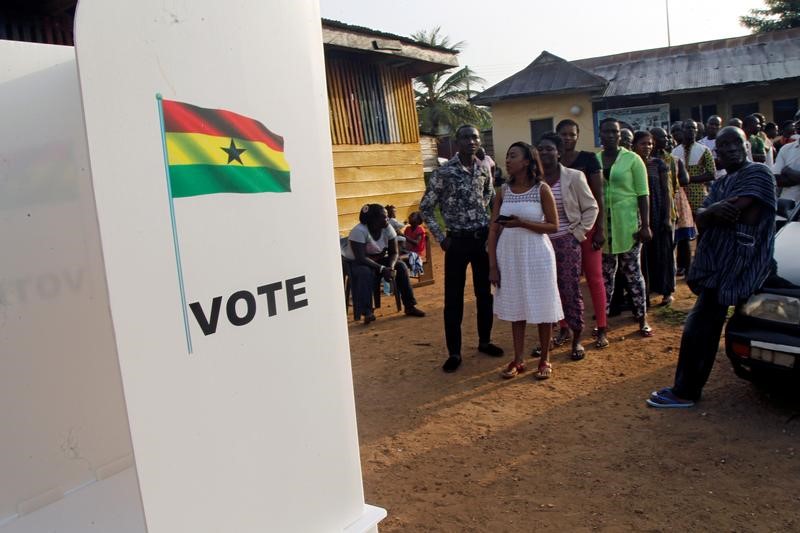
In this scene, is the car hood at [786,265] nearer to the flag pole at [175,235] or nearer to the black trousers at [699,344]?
the black trousers at [699,344]

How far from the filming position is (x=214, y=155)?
152 centimetres

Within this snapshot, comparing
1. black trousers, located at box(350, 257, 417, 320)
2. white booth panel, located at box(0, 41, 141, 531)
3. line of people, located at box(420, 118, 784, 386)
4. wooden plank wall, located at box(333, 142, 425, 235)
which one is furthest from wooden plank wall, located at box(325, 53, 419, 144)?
white booth panel, located at box(0, 41, 141, 531)

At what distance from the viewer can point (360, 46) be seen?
29.5ft

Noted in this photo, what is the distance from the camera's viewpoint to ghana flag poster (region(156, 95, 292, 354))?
1.41m

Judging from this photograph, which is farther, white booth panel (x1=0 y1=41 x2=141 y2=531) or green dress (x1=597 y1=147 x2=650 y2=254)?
green dress (x1=597 y1=147 x2=650 y2=254)

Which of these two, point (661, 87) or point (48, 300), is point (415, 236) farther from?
point (661, 87)

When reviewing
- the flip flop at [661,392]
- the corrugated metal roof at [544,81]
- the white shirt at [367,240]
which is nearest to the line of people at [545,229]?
the flip flop at [661,392]

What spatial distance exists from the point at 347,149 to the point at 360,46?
→ 4.97 feet

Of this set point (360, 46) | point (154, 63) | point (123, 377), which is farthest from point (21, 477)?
point (360, 46)

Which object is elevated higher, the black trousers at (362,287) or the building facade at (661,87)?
the building facade at (661,87)

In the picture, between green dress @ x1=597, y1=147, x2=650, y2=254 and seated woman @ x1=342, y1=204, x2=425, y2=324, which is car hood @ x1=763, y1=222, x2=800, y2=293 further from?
seated woman @ x1=342, y1=204, x2=425, y2=324

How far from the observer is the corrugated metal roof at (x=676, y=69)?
17.7m

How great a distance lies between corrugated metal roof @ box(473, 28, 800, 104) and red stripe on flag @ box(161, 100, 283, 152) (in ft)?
61.0

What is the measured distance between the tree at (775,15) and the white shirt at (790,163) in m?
29.6
